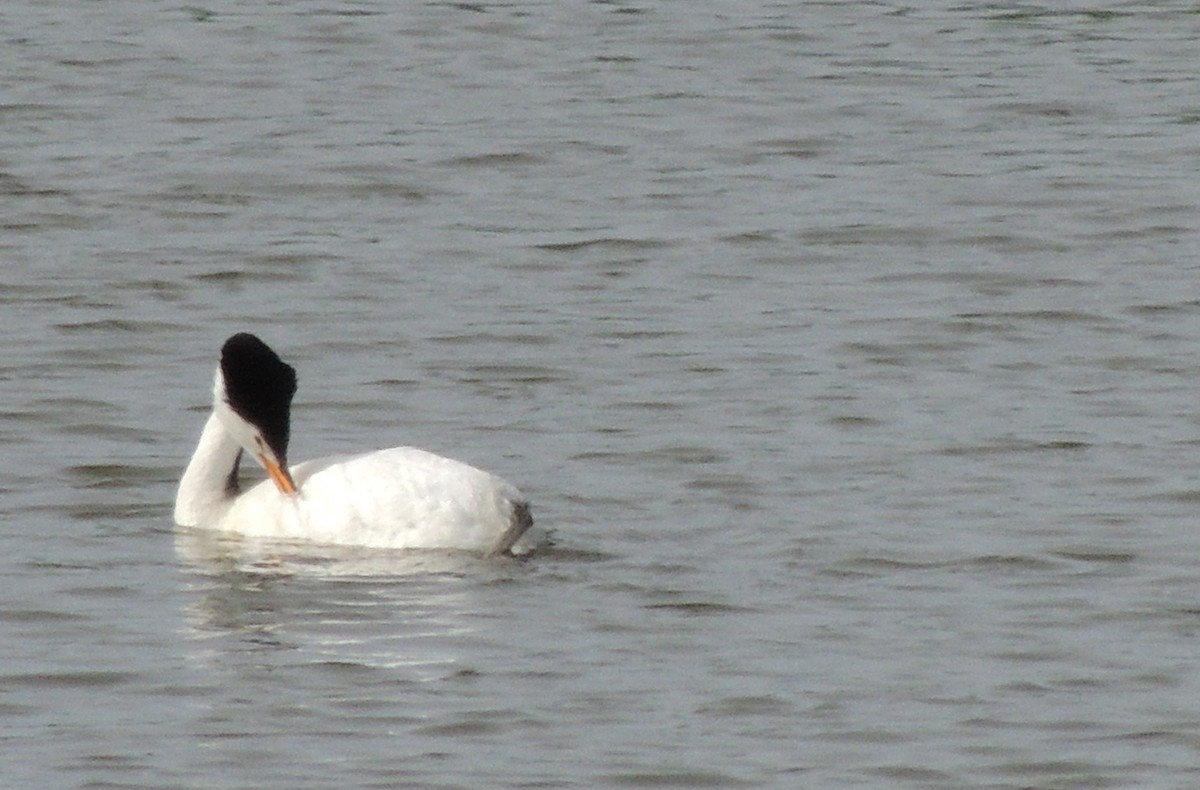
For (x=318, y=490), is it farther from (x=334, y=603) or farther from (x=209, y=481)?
(x=334, y=603)

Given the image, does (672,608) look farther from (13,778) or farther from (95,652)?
(13,778)

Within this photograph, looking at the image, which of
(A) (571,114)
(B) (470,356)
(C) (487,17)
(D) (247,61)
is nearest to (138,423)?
(B) (470,356)

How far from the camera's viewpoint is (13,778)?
8547mm

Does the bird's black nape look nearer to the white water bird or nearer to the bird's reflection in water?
the white water bird

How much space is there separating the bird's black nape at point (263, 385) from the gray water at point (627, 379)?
1.65ft

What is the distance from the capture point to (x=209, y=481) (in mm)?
11773

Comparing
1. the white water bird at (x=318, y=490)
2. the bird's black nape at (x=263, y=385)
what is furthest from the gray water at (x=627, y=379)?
the bird's black nape at (x=263, y=385)

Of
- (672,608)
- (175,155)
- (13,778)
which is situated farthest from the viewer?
(175,155)

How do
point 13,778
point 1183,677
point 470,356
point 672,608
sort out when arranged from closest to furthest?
point 13,778 < point 1183,677 < point 672,608 < point 470,356

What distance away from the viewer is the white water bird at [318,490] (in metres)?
11.1

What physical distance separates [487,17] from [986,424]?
11.8 m

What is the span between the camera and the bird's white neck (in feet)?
38.5

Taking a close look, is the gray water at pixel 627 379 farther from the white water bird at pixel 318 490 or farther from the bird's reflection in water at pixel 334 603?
the white water bird at pixel 318 490

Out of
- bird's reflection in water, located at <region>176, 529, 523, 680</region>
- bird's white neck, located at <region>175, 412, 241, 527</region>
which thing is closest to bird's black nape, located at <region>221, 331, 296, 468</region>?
bird's white neck, located at <region>175, 412, 241, 527</region>
